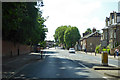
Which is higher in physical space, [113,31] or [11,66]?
[113,31]

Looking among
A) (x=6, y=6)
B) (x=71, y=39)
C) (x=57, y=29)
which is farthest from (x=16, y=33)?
(x=57, y=29)

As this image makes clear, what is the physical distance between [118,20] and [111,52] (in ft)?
33.0

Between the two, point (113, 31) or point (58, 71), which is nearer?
point (58, 71)

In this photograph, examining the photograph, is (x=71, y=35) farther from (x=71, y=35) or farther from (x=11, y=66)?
(x=11, y=66)

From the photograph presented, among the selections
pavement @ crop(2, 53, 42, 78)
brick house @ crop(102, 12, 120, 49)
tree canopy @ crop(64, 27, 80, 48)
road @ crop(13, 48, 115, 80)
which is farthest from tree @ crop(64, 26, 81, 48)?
road @ crop(13, 48, 115, 80)

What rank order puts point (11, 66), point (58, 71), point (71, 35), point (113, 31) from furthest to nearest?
point (71, 35)
point (113, 31)
point (11, 66)
point (58, 71)

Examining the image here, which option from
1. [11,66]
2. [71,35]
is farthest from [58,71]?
[71,35]

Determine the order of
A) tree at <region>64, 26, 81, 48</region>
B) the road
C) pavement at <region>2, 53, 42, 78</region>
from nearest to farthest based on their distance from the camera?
the road, pavement at <region>2, 53, 42, 78</region>, tree at <region>64, 26, 81, 48</region>

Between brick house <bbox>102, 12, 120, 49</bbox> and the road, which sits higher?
brick house <bbox>102, 12, 120, 49</bbox>

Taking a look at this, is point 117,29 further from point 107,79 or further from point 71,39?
point 71,39

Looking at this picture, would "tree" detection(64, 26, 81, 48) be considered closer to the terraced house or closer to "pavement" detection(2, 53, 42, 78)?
the terraced house

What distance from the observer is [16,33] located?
1100 inches

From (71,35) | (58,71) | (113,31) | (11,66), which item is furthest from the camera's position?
(71,35)

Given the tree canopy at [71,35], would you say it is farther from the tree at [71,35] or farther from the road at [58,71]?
the road at [58,71]
